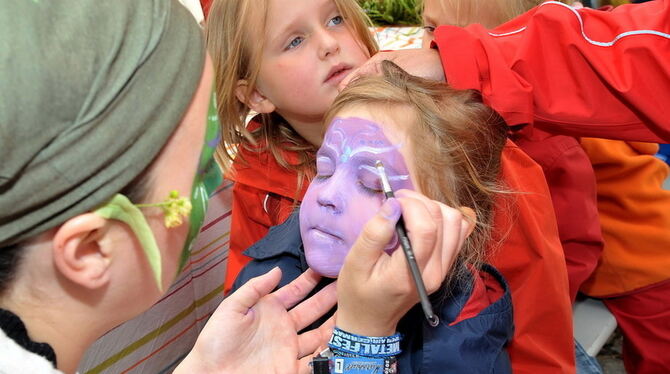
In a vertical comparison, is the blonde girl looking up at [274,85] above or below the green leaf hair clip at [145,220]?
below

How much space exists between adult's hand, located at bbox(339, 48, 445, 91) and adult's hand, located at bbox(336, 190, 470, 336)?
47cm

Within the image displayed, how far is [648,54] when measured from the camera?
1312 mm

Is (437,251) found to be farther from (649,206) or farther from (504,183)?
(649,206)

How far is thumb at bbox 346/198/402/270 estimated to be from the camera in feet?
3.11

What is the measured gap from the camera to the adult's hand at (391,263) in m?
0.95

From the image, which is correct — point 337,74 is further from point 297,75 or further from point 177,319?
point 177,319

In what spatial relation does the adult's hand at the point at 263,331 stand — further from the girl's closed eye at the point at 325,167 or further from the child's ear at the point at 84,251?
the child's ear at the point at 84,251

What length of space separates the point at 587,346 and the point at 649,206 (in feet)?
1.55

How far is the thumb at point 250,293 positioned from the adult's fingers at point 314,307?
0.40ft

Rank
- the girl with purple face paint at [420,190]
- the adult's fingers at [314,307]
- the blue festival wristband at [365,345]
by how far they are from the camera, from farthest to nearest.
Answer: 1. the adult's fingers at [314,307]
2. the girl with purple face paint at [420,190]
3. the blue festival wristband at [365,345]

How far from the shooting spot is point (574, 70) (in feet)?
4.56

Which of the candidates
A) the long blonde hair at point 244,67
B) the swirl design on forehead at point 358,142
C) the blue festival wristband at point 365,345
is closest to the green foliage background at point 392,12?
the long blonde hair at point 244,67

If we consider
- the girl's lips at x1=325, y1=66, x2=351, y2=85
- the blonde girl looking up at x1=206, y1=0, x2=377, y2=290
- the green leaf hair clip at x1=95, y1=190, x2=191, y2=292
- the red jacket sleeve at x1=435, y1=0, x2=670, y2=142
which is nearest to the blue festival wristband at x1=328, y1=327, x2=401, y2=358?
→ the green leaf hair clip at x1=95, y1=190, x2=191, y2=292

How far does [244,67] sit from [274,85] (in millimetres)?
109
